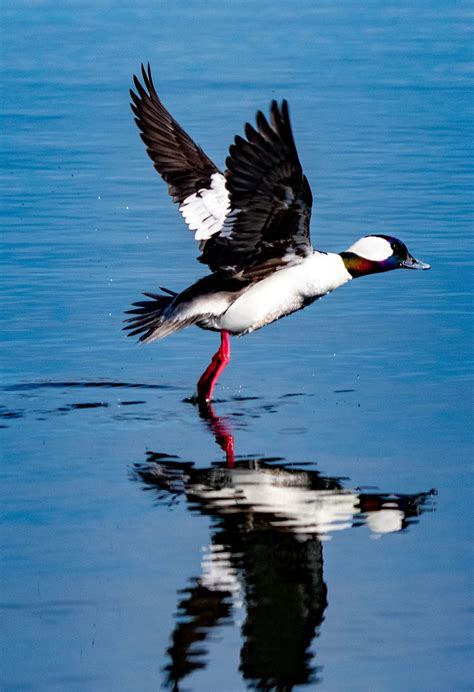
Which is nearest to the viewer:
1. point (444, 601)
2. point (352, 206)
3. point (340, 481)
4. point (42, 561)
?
point (444, 601)

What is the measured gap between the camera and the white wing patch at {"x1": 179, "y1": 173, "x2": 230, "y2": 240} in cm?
1030

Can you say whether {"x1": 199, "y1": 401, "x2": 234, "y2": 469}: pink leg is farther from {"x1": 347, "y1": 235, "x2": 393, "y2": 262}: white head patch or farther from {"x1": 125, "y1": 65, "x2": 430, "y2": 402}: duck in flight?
{"x1": 347, "y1": 235, "x2": 393, "y2": 262}: white head patch

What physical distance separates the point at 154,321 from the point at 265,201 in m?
1.47

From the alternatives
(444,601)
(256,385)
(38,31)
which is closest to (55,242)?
→ (256,385)

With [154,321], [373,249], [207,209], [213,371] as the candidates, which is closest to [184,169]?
[207,209]

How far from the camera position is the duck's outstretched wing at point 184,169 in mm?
10359

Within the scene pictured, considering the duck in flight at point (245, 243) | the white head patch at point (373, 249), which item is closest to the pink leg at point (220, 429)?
the duck in flight at point (245, 243)

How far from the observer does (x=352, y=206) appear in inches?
549

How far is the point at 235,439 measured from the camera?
322 inches

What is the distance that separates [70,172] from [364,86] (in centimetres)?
628

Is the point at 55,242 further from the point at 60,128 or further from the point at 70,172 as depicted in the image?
the point at 60,128

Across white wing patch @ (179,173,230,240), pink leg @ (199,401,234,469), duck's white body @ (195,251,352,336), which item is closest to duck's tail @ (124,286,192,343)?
duck's white body @ (195,251,352,336)

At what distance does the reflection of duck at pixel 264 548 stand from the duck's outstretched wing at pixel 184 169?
2.48 meters

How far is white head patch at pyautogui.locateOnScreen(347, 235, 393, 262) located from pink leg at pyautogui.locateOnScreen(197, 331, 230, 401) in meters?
0.97
